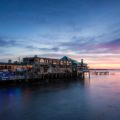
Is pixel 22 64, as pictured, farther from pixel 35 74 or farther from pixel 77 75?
pixel 77 75

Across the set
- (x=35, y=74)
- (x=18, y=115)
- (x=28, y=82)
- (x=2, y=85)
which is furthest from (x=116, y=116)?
(x=35, y=74)

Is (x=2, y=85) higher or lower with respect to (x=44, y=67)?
lower

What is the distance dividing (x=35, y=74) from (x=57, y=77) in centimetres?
1425

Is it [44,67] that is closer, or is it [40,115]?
[40,115]

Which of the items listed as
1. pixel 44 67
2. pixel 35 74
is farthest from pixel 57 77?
pixel 35 74

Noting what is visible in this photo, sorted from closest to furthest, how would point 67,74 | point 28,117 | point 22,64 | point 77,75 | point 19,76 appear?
point 28,117 → point 19,76 → point 22,64 → point 67,74 → point 77,75

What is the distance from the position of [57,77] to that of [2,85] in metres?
30.0

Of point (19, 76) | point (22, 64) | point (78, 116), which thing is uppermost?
point (22, 64)

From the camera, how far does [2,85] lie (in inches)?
1812

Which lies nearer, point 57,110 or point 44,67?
point 57,110

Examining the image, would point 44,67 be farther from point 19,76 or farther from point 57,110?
point 57,110

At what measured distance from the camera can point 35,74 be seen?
60.5 metres

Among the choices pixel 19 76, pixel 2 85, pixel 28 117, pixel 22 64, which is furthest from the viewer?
pixel 22 64

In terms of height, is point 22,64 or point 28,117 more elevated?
point 22,64
